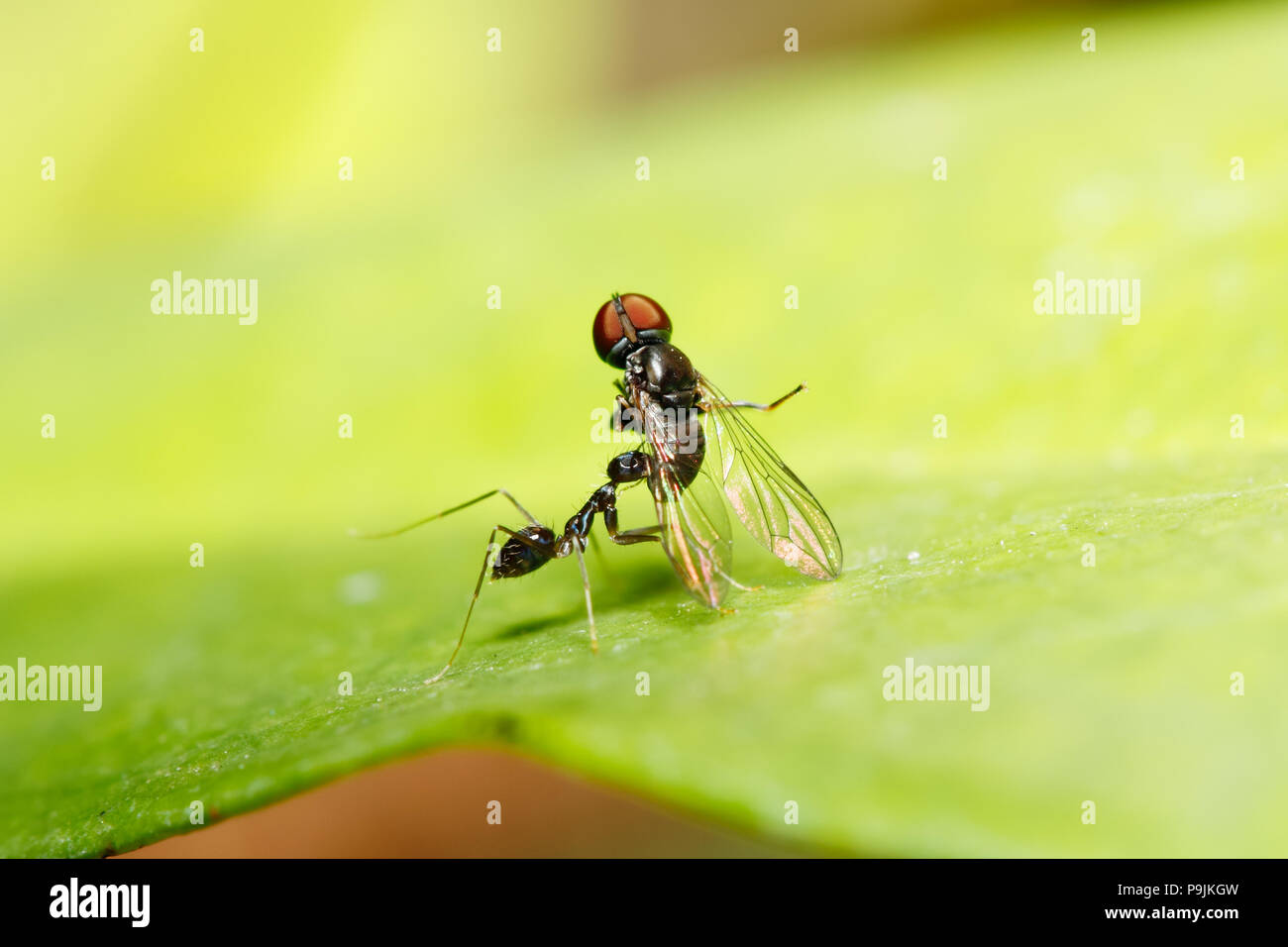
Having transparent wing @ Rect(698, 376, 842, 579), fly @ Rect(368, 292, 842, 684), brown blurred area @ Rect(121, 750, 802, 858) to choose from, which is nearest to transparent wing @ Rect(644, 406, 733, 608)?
fly @ Rect(368, 292, 842, 684)

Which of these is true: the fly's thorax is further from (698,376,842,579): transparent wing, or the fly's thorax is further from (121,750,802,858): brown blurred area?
(121,750,802,858): brown blurred area

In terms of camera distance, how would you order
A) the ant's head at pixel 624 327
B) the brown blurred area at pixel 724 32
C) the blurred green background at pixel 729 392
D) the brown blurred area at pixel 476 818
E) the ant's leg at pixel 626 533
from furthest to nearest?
the brown blurred area at pixel 724 32, the brown blurred area at pixel 476 818, the ant's head at pixel 624 327, the ant's leg at pixel 626 533, the blurred green background at pixel 729 392

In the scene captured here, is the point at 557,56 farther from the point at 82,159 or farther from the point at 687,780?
the point at 687,780

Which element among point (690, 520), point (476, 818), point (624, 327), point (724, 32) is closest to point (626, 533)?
point (690, 520)

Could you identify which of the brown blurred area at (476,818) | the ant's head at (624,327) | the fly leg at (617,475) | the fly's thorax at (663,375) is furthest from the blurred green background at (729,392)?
the brown blurred area at (476,818)

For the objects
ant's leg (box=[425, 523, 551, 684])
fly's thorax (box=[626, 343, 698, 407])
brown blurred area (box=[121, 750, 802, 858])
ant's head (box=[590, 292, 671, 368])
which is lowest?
brown blurred area (box=[121, 750, 802, 858])

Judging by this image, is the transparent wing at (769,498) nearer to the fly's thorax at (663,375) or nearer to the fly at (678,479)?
the fly at (678,479)

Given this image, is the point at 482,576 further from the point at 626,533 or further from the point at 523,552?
the point at 626,533
